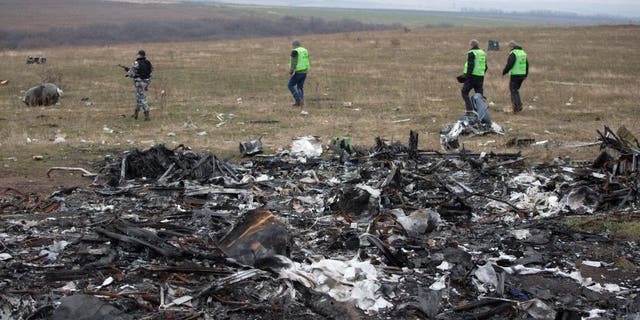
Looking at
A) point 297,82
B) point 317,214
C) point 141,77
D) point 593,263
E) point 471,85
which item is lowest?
point 317,214

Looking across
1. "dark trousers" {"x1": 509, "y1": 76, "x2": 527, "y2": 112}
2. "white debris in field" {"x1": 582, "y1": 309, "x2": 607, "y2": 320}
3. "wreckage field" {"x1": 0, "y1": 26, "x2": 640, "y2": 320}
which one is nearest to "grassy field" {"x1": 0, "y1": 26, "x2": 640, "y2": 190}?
"wreckage field" {"x1": 0, "y1": 26, "x2": 640, "y2": 320}

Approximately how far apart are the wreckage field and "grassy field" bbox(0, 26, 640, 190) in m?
0.11

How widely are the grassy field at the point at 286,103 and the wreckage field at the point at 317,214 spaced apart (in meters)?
0.11

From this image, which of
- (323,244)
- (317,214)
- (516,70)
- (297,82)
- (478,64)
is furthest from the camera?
(297,82)

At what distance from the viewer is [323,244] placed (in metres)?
6.60

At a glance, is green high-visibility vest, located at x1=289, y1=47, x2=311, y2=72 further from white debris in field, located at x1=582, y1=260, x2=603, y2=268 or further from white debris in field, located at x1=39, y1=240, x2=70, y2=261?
white debris in field, located at x1=582, y1=260, x2=603, y2=268

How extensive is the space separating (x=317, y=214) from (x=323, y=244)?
1.12 meters

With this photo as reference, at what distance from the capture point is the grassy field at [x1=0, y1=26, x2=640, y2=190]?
41.2 feet

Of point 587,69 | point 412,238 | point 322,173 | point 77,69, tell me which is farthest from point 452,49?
point 412,238

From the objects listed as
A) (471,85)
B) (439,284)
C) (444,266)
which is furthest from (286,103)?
(439,284)

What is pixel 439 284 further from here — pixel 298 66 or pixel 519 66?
pixel 298 66

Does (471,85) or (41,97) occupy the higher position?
(471,85)

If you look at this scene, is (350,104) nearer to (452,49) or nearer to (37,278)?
(37,278)

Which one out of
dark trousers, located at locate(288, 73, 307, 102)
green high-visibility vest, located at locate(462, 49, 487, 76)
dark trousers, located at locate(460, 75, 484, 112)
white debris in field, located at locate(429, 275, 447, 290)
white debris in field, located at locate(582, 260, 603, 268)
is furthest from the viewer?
dark trousers, located at locate(288, 73, 307, 102)
